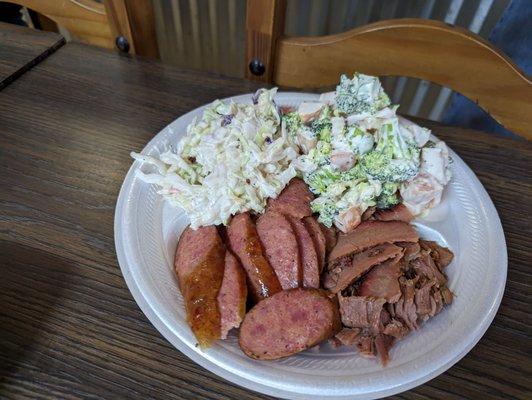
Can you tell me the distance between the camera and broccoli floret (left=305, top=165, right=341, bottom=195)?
1.14 metres

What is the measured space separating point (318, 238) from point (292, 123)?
0.36 m

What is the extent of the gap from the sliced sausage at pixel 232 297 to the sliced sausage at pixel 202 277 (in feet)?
0.04

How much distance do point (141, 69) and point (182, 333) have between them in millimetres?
1155

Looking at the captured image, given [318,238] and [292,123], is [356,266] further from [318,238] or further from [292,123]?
[292,123]

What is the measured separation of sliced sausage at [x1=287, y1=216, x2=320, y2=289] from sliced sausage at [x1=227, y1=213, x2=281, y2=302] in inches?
2.9

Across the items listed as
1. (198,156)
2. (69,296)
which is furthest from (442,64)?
(69,296)

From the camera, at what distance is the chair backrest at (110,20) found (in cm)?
166

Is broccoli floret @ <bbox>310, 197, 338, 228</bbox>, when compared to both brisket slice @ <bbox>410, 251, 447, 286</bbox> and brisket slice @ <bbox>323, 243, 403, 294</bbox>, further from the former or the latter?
brisket slice @ <bbox>410, 251, 447, 286</bbox>

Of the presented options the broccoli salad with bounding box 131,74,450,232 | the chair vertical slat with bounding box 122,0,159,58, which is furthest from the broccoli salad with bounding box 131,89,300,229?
the chair vertical slat with bounding box 122,0,159,58

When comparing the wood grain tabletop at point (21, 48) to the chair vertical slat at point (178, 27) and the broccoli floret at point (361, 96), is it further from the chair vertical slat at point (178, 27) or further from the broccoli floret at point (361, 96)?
the chair vertical slat at point (178, 27)

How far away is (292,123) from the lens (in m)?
1.22

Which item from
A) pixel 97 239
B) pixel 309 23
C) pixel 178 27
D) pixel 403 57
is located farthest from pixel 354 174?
pixel 178 27

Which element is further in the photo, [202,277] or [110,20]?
[110,20]

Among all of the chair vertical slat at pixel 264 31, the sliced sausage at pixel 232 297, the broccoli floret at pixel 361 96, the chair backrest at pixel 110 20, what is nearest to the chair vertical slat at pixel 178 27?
the chair backrest at pixel 110 20
